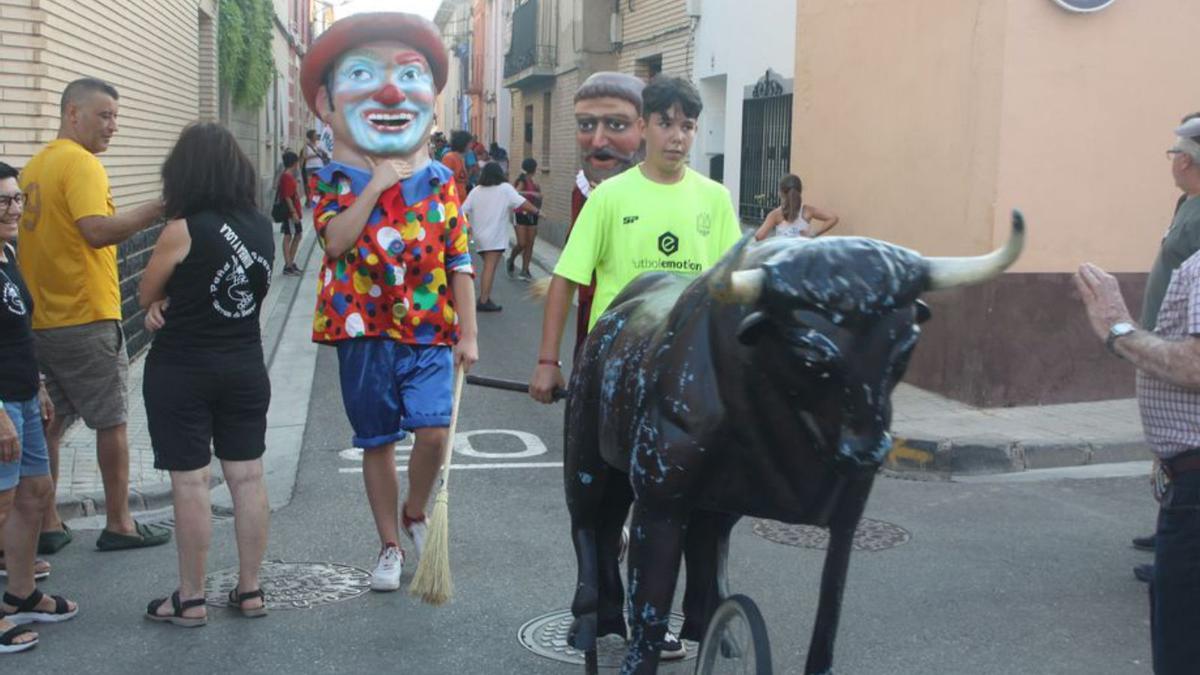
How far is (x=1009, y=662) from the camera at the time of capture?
4547 mm

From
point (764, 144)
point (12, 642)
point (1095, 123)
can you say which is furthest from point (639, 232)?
point (764, 144)

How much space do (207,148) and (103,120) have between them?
4.08 ft

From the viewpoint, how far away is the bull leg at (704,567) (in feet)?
12.8

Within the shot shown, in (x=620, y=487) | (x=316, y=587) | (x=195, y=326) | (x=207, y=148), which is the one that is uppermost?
(x=207, y=148)

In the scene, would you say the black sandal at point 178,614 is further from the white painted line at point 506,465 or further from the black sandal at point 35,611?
the white painted line at point 506,465

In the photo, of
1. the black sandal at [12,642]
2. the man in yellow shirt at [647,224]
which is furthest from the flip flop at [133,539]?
the man in yellow shirt at [647,224]

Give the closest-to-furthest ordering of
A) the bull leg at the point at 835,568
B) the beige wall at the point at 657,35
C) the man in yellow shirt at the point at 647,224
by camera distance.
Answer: the bull leg at the point at 835,568 < the man in yellow shirt at the point at 647,224 < the beige wall at the point at 657,35

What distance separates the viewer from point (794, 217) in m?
10.7

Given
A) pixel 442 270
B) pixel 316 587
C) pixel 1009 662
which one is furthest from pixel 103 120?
pixel 1009 662

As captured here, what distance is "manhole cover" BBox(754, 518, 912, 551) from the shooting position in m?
5.98

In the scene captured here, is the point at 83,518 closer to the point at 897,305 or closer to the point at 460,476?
the point at 460,476

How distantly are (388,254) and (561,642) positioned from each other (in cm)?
170

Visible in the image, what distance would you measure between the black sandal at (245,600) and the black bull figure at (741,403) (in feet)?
4.99

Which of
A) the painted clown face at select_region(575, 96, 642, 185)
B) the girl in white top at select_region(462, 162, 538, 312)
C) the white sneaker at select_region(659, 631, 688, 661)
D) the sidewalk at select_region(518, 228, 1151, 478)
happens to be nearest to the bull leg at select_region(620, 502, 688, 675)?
the white sneaker at select_region(659, 631, 688, 661)
